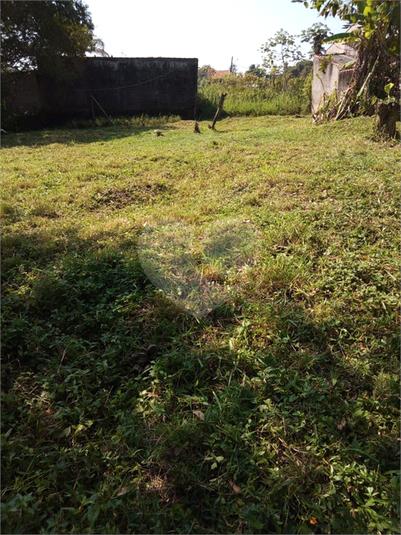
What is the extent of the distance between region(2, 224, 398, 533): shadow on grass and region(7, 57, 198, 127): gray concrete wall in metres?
13.2

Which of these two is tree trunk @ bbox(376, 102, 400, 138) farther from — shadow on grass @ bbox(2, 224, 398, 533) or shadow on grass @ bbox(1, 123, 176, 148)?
shadow on grass @ bbox(1, 123, 176, 148)

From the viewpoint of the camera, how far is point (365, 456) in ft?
5.73

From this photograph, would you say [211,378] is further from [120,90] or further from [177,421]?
[120,90]

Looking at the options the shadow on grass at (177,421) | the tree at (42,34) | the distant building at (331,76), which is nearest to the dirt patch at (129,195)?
the shadow on grass at (177,421)

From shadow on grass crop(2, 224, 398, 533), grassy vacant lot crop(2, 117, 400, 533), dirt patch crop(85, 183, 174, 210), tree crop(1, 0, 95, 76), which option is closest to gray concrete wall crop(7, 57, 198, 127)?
tree crop(1, 0, 95, 76)

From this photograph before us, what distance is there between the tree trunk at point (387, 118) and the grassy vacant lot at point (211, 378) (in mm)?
2416

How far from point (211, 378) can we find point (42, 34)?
1347 cm

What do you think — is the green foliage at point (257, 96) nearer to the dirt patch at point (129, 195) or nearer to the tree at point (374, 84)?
the tree at point (374, 84)

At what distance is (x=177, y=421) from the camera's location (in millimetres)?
1918

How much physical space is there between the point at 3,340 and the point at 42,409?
0.63 meters

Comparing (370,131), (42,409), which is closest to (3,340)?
(42,409)

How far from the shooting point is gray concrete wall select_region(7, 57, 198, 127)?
535 inches

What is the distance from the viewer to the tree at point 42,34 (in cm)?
1137

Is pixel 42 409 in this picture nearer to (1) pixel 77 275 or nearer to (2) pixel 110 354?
(2) pixel 110 354
